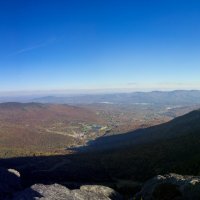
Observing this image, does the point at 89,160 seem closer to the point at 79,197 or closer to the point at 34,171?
the point at 34,171

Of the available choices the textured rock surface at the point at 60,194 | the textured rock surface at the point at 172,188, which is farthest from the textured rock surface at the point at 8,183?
the textured rock surface at the point at 172,188

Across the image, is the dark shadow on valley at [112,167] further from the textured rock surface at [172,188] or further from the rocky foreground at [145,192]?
the textured rock surface at [172,188]

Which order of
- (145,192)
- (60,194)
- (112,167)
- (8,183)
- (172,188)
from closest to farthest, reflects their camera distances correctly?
(172,188) → (60,194) → (145,192) → (8,183) → (112,167)

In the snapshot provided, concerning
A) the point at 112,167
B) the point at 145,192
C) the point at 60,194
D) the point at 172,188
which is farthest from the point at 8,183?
the point at 112,167

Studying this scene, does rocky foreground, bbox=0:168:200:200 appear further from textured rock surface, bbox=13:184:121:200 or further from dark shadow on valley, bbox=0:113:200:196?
dark shadow on valley, bbox=0:113:200:196

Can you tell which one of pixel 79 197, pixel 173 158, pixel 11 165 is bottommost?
pixel 11 165

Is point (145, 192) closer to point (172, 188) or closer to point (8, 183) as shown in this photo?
point (172, 188)

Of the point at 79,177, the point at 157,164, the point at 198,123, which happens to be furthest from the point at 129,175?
the point at 198,123
